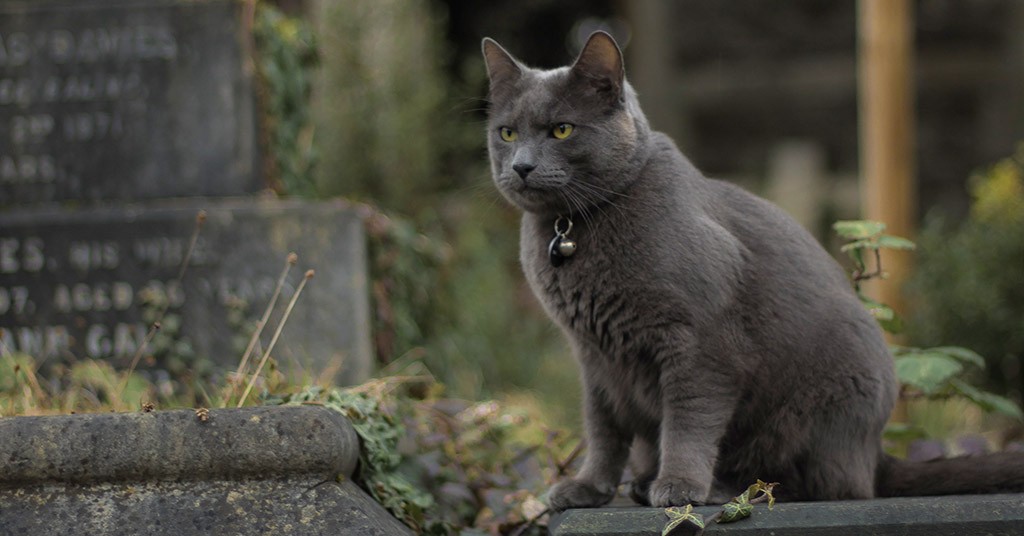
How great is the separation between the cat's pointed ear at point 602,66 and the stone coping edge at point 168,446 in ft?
2.79

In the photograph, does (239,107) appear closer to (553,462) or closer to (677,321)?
(553,462)

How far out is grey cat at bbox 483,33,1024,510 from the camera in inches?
85.0

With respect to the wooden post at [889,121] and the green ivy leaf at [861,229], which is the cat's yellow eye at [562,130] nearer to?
the green ivy leaf at [861,229]

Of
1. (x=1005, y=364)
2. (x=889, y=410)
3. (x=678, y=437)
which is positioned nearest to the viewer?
(x=678, y=437)

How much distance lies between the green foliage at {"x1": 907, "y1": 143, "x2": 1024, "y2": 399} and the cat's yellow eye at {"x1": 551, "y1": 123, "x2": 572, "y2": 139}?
9.54 feet

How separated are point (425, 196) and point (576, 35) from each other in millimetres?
3662

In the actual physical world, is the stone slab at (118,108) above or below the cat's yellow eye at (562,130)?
above

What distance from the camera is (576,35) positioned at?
9461mm

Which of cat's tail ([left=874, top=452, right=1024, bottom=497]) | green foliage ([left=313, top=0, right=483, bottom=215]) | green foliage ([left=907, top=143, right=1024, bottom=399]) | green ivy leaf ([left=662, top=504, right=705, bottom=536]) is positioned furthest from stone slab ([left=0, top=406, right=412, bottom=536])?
green foliage ([left=313, top=0, right=483, bottom=215])

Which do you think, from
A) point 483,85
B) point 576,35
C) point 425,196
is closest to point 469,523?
point 425,196

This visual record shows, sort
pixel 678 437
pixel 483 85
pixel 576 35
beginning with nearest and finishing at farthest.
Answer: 1. pixel 678 437
2. pixel 483 85
3. pixel 576 35

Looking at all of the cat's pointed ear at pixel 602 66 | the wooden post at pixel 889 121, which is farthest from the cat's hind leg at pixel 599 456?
Answer: the wooden post at pixel 889 121

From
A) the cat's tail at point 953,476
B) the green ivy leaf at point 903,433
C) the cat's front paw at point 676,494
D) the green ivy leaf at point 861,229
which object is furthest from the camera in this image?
the green ivy leaf at point 903,433

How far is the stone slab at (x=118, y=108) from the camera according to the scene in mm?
3822
